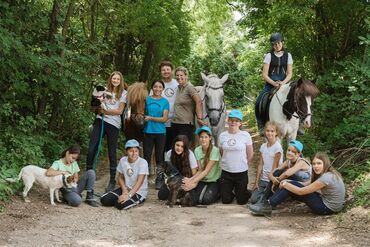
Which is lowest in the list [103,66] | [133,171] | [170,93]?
[133,171]

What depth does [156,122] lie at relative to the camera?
7.79m

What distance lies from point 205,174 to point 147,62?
→ 8498 mm

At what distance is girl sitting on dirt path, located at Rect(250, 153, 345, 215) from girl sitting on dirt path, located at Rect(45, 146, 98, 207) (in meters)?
2.48

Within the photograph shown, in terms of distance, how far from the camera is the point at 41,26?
29.1 ft

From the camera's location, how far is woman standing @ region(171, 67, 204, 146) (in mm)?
7844

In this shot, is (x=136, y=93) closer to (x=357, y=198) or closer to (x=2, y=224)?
(x=2, y=224)

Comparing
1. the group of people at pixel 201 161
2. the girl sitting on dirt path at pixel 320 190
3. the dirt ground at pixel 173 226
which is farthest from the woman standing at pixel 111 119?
the girl sitting on dirt path at pixel 320 190

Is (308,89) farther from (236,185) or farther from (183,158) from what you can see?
(183,158)

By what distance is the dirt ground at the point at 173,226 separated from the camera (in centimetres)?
512

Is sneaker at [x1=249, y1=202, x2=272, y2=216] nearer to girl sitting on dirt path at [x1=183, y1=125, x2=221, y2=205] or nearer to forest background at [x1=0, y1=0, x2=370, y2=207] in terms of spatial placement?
girl sitting on dirt path at [x1=183, y1=125, x2=221, y2=205]

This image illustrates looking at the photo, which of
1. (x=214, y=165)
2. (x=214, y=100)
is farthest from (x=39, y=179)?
(x=214, y=100)

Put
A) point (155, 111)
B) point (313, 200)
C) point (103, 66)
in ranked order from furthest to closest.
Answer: point (103, 66)
point (155, 111)
point (313, 200)

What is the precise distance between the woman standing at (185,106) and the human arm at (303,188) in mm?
2137

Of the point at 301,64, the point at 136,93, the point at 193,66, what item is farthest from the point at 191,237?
the point at 193,66
